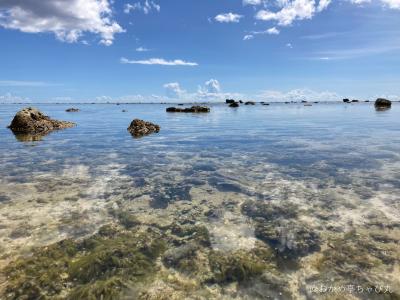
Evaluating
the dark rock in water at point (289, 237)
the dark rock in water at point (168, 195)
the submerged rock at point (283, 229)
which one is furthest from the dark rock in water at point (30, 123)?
the dark rock in water at point (289, 237)

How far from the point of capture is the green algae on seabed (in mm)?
5734

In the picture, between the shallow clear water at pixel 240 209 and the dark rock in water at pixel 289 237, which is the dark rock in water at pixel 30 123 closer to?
the shallow clear water at pixel 240 209

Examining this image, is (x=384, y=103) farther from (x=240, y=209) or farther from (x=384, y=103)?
(x=240, y=209)

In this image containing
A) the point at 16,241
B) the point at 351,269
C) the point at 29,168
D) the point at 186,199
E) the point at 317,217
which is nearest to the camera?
the point at 351,269

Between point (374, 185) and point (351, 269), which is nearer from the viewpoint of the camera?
point (351, 269)

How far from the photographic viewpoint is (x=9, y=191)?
11.5 meters

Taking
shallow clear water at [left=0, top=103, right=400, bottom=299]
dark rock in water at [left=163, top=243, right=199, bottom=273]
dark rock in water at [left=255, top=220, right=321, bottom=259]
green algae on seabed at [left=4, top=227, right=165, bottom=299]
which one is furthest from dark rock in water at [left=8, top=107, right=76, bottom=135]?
dark rock in water at [left=255, top=220, right=321, bottom=259]

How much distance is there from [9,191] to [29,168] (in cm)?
398

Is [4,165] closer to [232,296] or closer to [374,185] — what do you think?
[232,296]

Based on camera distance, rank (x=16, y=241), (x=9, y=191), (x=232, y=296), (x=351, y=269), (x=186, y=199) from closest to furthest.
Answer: (x=232, y=296), (x=351, y=269), (x=16, y=241), (x=186, y=199), (x=9, y=191)

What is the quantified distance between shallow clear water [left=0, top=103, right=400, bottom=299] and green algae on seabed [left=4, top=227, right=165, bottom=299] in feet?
0.88

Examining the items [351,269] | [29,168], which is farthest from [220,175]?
[29,168]

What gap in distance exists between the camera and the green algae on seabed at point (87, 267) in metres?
5.73

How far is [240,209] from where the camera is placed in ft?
31.5
